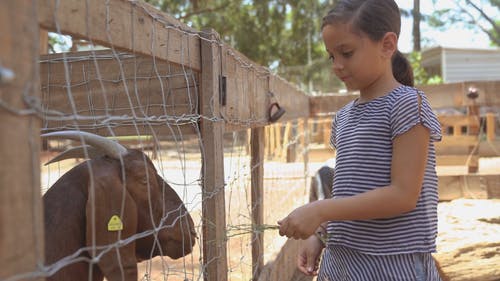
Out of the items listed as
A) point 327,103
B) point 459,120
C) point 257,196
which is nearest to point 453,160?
point 459,120

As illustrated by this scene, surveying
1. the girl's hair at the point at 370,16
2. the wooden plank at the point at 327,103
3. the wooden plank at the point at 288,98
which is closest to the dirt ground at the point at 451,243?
the wooden plank at the point at 288,98

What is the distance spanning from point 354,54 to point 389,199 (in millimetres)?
508

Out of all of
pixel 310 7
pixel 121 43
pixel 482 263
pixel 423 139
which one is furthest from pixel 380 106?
pixel 310 7

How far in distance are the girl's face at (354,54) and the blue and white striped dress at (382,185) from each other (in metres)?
0.10

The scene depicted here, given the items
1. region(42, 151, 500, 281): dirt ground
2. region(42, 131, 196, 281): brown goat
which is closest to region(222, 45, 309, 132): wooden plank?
region(42, 151, 500, 281): dirt ground

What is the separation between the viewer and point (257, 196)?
Result: 4105 mm

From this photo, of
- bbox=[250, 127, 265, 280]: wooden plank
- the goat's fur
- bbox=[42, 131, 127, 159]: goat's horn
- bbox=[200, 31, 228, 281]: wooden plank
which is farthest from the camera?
the goat's fur

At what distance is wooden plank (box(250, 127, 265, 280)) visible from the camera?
153 inches

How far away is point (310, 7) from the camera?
24828mm

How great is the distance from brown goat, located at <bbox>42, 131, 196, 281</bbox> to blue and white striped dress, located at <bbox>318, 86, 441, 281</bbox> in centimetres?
74

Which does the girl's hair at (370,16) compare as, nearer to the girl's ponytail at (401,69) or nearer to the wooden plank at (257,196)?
the girl's ponytail at (401,69)

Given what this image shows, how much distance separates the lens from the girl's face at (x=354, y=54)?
192 cm

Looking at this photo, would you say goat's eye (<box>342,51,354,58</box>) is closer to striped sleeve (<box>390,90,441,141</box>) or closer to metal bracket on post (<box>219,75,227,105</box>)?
striped sleeve (<box>390,90,441,141</box>)

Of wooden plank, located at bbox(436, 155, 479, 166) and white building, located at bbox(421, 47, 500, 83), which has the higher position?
white building, located at bbox(421, 47, 500, 83)
